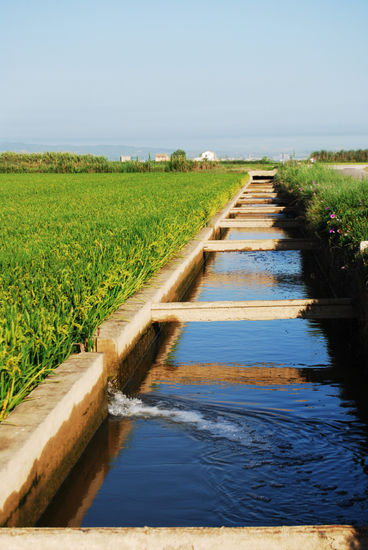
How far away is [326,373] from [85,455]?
106 inches

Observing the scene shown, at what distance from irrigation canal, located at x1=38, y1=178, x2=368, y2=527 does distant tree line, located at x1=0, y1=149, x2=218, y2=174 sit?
4291 cm

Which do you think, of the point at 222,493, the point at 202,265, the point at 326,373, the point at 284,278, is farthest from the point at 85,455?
the point at 202,265

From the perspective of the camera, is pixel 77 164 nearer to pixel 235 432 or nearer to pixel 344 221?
pixel 344 221

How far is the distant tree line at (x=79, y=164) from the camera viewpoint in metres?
50.1

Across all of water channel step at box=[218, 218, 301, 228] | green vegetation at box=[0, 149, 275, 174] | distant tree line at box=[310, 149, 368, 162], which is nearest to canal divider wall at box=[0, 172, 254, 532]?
water channel step at box=[218, 218, 301, 228]

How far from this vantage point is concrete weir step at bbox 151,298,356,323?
255 inches

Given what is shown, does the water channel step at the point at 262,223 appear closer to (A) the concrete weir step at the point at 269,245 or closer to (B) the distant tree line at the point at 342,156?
(A) the concrete weir step at the point at 269,245

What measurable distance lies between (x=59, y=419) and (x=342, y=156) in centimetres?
7356

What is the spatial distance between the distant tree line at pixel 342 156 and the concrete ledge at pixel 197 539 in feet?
236

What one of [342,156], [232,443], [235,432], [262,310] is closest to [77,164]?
[342,156]

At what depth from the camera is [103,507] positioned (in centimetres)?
365

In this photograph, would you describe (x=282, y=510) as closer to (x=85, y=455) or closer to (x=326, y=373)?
(x=85, y=455)

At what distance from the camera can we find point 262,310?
6.47 meters

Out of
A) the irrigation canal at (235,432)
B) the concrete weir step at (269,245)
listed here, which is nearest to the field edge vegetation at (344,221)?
the concrete weir step at (269,245)
